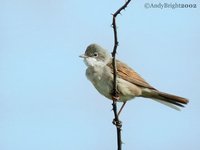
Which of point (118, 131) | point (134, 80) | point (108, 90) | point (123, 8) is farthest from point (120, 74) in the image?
point (123, 8)

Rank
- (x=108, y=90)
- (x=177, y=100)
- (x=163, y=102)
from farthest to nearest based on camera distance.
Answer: (x=163, y=102) → (x=177, y=100) → (x=108, y=90)

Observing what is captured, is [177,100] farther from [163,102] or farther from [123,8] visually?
[123,8]

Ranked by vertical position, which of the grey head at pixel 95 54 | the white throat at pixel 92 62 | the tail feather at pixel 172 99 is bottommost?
the tail feather at pixel 172 99

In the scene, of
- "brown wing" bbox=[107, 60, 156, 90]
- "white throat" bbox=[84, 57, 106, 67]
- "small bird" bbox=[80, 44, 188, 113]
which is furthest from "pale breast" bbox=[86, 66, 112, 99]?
"brown wing" bbox=[107, 60, 156, 90]

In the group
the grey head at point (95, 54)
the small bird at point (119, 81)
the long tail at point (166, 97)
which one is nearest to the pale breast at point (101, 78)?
the small bird at point (119, 81)

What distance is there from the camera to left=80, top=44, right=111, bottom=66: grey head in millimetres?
6995

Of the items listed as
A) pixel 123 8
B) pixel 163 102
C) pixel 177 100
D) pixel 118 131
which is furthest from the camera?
pixel 163 102

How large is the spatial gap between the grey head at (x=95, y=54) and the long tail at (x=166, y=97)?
87 centimetres

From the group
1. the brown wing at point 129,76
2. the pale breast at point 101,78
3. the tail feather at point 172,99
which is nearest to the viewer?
the pale breast at point 101,78

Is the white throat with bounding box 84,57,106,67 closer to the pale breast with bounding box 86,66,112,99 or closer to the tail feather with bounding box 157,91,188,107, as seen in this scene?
the pale breast with bounding box 86,66,112,99

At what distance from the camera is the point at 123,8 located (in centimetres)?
367

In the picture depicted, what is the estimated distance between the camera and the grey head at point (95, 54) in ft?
23.0

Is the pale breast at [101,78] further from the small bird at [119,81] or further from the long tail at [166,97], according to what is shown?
the long tail at [166,97]

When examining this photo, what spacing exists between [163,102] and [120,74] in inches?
32.0
